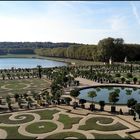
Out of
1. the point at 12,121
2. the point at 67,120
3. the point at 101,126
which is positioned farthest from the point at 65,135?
the point at 12,121

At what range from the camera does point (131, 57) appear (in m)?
120

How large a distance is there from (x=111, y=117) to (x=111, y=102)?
6.47 m

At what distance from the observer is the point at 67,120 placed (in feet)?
109

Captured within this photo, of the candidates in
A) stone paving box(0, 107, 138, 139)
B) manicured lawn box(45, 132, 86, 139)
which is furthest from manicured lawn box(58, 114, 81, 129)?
manicured lawn box(45, 132, 86, 139)

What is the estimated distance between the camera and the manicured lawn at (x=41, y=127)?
97.2 ft

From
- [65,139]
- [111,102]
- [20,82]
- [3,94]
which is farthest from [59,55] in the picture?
[65,139]

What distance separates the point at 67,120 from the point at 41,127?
3.59 meters

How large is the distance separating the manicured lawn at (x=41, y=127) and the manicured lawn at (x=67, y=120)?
131 cm

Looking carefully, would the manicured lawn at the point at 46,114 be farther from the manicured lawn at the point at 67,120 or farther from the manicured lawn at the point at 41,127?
the manicured lawn at the point at 41,127

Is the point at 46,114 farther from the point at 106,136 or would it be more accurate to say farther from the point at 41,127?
the point at 106,136

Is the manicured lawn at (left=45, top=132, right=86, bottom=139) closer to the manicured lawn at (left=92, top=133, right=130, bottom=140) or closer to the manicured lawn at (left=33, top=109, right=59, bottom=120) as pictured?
the manicured lawn at (left=92, top=133, right=130, bottom=140)

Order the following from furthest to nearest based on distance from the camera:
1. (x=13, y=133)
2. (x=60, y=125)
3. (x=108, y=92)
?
1. (x=108, y=92)
2. (x=60, y=125)
3. (x=13, y=133)

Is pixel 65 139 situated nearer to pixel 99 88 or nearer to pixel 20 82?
pixel 99 88

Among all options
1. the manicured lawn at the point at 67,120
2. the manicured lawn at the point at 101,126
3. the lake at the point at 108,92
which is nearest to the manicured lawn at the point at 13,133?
the manicured lawn at the point at 67,120
